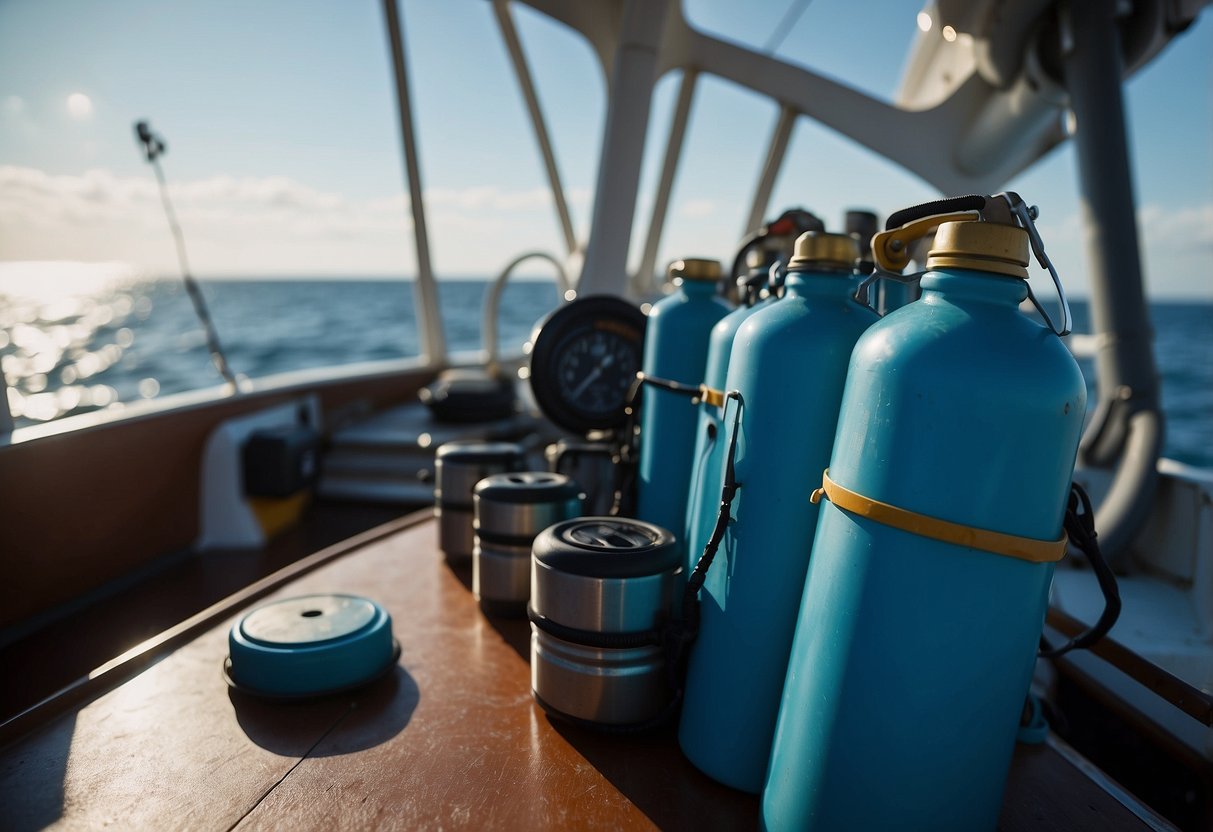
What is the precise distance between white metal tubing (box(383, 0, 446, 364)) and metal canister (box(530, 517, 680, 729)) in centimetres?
430

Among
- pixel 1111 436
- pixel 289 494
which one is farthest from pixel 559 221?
pixel 1111 436

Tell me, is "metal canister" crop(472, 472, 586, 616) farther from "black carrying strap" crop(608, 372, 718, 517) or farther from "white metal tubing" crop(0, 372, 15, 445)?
"white metal tubing" crop(0, 372, 15, 445)

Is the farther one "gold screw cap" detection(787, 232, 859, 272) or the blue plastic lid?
the blue plastic lid

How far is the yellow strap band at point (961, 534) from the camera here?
3.04 feet

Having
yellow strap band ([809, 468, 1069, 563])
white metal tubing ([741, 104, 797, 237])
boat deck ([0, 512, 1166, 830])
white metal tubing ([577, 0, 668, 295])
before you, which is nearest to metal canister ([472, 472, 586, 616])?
boat deck ([0, 512, 1166, 830])

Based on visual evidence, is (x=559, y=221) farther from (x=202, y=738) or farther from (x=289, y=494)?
(x=202, y=738)

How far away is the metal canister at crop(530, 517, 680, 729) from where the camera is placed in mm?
1330

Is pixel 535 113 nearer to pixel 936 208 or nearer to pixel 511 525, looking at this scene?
pixel 511 525

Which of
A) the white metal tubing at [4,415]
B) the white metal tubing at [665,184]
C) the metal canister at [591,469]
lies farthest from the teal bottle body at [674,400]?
the white metal tubing at [665,184]

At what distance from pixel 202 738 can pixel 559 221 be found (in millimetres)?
7412

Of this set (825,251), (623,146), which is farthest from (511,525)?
(623,146)

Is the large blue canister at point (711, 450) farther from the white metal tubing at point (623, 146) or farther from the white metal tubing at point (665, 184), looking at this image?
the white metal tubing at point (665, 184)

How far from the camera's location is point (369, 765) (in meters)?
1.33

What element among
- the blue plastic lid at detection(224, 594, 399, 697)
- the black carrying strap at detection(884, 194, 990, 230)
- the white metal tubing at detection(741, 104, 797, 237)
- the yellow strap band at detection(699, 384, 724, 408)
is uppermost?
the white metal tubing at detection(741, 104, 797, 237)
